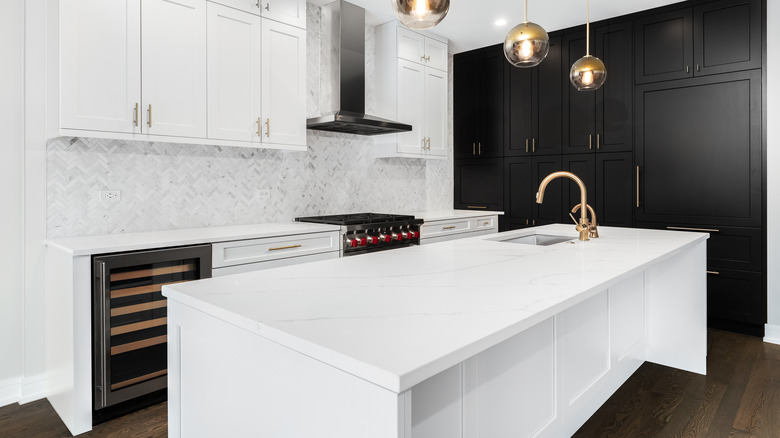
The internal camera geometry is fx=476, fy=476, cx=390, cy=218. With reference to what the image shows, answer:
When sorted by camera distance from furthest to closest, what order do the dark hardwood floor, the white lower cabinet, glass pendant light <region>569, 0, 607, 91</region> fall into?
1. glass pendant light <region>569, 0, 607, 91</region>
2. the dark hardwood floor
3. the white lower cabinet

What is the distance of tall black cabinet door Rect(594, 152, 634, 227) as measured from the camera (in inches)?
164

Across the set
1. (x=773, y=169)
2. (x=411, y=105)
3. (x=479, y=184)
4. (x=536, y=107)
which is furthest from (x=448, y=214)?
(x=773, y=169)

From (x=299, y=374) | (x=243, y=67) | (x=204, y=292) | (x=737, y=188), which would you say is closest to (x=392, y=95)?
(x=243, y=67)

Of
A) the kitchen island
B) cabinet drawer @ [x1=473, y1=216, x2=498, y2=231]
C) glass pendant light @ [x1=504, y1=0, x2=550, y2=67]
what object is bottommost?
the kitchen island

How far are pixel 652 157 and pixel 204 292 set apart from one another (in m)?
3.93

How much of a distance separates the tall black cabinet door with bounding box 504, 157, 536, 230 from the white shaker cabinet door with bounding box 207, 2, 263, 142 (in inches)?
108

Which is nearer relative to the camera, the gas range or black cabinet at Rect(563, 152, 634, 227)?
the gas range

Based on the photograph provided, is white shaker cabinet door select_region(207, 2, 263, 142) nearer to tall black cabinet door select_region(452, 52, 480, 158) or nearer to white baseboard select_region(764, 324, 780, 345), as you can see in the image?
tall black cabinet door select_region(452, 52, 480, 158)

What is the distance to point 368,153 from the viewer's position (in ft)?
14.6

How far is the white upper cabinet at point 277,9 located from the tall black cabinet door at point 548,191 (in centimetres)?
259

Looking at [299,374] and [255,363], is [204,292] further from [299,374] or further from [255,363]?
[299,374]

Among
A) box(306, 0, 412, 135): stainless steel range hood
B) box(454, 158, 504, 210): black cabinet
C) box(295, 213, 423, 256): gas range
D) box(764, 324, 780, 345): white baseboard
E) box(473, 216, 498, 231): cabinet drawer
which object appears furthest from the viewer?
box(454, 158, 504, 210): black cabinet

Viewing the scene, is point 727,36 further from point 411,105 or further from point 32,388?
point 32,388

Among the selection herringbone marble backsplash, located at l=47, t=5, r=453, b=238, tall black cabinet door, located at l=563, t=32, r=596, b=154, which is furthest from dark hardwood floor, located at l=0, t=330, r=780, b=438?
tall black cabinet door, located at l=563, t=32, r=596, b=154
